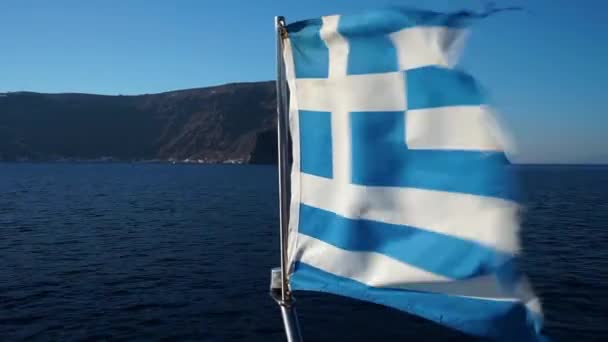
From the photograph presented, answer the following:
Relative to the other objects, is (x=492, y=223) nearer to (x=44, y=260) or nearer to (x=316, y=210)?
(x=316, y=210)

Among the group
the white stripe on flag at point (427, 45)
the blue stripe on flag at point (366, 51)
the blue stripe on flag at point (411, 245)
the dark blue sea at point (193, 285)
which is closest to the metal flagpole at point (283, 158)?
the blue stripe on flag at point (411, 245)

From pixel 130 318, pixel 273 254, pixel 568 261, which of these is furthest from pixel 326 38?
pixel 568 261

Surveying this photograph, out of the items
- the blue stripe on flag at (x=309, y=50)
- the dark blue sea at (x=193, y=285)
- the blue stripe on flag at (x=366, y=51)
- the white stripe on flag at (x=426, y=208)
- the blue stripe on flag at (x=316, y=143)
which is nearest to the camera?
the white stripe on flag at (x=426, y=208)

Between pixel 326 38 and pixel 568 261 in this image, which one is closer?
pixel 326 38

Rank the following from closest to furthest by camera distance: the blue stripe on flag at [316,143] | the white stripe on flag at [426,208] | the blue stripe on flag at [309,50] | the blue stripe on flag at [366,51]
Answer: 1. the white stripe on flag at [426,208]
2. the blue stripe on flag at [366,51]
3. the blue stripe on flag at [309,50]
4. the blue stripe on flag at [316,143]

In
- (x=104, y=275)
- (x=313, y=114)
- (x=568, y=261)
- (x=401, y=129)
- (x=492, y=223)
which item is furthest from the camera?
(x=568, y=261)

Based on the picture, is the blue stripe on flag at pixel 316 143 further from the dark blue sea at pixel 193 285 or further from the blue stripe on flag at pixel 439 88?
the dark blue sea at pixel 193 285

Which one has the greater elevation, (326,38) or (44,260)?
(326,38)

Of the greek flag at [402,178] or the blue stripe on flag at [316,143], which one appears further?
the blue stripe on flag at [316,143]
